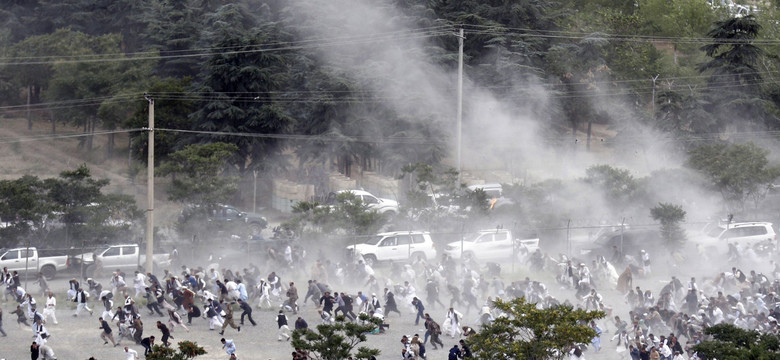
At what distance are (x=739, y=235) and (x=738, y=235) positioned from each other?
35 mm

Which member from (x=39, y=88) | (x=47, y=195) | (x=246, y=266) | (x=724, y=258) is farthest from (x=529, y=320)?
(x=39, y=88)

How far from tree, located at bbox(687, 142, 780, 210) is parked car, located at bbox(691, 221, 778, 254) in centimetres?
446

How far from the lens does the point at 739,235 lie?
32.5m

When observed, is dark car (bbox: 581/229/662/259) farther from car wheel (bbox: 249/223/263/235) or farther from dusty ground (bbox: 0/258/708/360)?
car wheel (bbox: 249/223/263/235)

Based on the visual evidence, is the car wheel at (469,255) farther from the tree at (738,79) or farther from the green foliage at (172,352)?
the tree at (738,79)

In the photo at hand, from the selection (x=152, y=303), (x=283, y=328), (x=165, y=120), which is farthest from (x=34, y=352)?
(x=165, y=120)

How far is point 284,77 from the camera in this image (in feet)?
165

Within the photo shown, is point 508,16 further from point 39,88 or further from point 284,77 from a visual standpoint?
point 39,88

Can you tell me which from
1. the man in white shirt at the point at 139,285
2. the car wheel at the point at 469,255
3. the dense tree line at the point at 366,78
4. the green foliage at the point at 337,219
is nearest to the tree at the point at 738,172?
the dense tree line at the point at 366,78

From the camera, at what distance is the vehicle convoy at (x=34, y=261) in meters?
28.7

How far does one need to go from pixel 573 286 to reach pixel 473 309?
3744 mm

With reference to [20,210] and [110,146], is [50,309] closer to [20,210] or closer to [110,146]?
[20,210]

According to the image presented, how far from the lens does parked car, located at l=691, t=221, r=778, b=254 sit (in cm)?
3238

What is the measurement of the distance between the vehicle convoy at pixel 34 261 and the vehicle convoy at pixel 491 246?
1244cm
